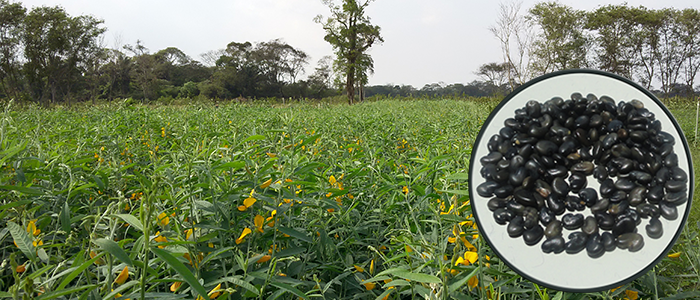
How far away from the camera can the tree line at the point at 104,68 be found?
2167 cm

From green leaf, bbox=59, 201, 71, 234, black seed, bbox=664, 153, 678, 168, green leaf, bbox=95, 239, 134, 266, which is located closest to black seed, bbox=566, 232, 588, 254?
black seed, bbox=664, 153, 678, 168

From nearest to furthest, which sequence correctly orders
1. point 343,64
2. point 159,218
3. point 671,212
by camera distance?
point 671,212 → point 159,218 → point 343,64

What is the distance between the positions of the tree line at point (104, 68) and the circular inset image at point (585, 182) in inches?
756

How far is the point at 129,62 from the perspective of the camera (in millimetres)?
33688

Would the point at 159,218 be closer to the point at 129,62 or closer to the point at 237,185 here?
the point at 237,185

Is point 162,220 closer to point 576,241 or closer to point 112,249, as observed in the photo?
point 112,249

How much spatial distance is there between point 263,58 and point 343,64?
22761 mm

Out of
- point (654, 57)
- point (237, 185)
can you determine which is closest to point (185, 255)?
point (237, 185)

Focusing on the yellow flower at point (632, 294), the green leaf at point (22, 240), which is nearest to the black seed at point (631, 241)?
the yellow flower at point (632, 294)

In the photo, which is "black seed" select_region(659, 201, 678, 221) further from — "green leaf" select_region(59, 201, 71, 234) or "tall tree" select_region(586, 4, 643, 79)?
"tall tree" select_region(586, 4, 643, 79)

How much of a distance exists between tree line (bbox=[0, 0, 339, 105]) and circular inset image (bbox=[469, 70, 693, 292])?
19.2 meters

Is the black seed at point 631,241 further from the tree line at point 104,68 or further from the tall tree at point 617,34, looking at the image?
the tall tree at point 617,34

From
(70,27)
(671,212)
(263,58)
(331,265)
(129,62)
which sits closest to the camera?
(671,212)

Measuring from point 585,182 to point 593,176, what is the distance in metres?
0.02
